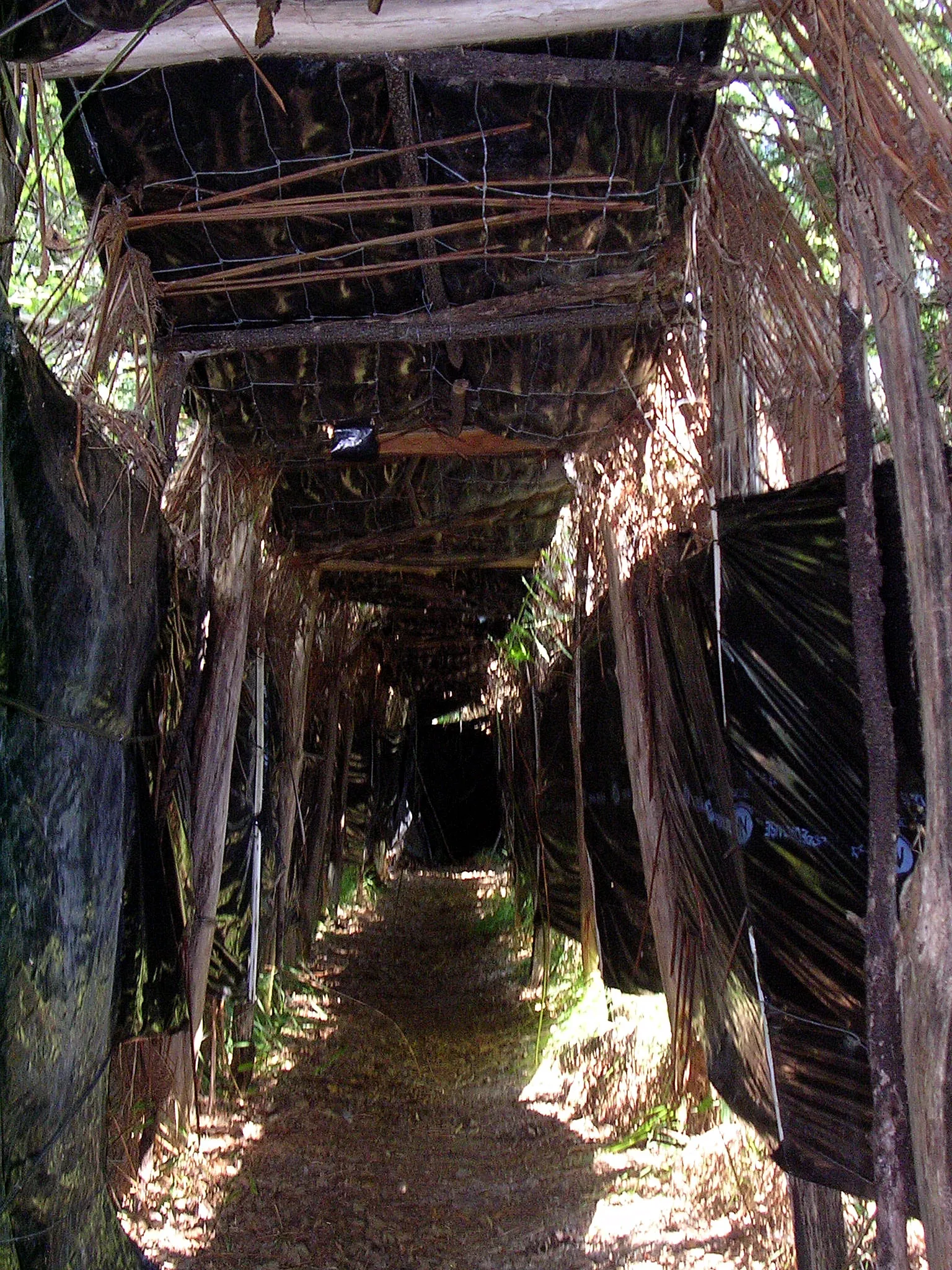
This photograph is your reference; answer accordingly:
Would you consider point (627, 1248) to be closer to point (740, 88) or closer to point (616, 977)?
point (616, 977)

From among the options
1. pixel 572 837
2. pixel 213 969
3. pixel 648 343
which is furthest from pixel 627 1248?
pixel 648 343

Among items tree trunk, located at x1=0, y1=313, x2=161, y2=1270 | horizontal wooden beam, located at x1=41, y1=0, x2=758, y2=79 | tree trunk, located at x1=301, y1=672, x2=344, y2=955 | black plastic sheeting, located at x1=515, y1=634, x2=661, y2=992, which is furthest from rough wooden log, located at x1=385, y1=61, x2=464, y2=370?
tree trunk, located at x1=301, y1=672, x2=344, y2=955

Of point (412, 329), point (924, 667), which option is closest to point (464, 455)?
point (412, 329)

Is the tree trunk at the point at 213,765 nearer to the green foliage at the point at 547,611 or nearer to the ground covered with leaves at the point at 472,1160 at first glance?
the ground covered with leaves at the point at 472,1160

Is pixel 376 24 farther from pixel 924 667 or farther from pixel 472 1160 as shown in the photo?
pixel 472 1160

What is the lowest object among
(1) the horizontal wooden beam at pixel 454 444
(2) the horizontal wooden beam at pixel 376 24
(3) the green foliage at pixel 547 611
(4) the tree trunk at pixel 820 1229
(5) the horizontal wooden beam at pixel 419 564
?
(4) the tree trunk at pixel 820 1229

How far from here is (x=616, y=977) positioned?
4762mm

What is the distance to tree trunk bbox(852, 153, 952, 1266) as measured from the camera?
173 cm

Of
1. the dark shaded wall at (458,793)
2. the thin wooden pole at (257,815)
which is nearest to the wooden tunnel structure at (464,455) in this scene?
the thin wooden pole at (257,815)

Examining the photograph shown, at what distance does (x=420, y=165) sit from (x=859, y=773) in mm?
1878

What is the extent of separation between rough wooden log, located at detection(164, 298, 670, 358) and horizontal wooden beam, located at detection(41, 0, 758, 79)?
979 mm

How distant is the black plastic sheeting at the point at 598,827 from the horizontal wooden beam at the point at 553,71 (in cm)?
248

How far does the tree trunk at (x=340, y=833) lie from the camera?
8.86 m

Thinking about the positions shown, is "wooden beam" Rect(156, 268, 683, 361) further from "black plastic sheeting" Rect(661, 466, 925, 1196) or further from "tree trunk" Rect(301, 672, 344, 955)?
"tree trunk" Rect(301, 672, 344, 955)
